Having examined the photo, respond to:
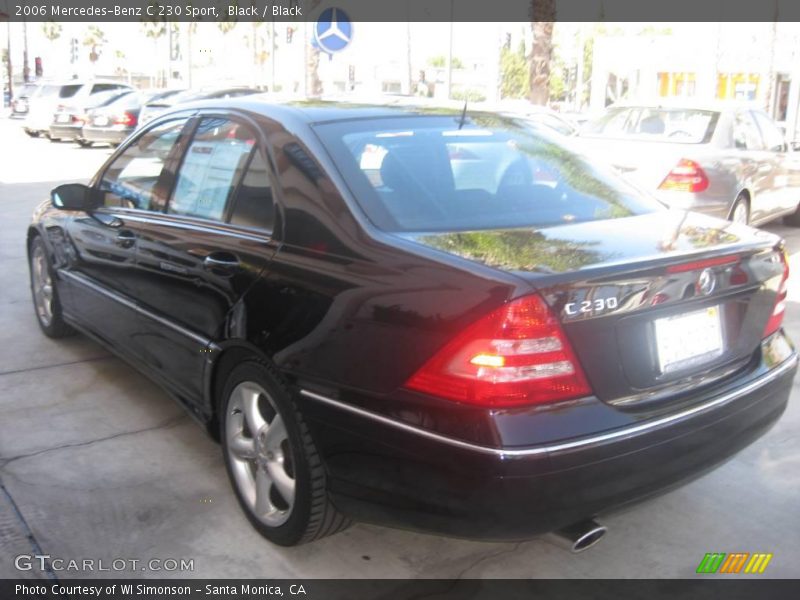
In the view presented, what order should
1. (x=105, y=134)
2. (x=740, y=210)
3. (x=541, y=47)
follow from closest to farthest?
(x=740, y=210) < (x=541, y=47) < (x=105, y=134)

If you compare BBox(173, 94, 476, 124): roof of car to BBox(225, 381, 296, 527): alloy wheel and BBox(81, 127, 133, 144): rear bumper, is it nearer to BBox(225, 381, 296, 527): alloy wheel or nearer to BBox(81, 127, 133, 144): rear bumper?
BBox(225, 381, 296, 527): alloy wheel

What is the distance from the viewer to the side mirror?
15.2 feet

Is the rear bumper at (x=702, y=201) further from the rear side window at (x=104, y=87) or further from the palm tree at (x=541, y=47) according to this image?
the rear side window at (x=104, y=87)

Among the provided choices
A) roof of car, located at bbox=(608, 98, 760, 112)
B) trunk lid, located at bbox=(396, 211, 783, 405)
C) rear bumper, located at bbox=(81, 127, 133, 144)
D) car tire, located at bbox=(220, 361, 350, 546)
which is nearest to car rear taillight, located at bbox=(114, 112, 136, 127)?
rear bumper, located at bbox=(81, 127, 133, 144)

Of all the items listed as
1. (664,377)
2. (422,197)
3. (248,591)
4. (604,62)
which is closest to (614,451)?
(664,377)

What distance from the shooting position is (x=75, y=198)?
182 inches

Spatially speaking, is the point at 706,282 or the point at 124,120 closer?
the point at 706,282

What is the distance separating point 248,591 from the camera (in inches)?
116

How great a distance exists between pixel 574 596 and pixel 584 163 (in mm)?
1836

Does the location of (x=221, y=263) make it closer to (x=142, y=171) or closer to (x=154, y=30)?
(x=142, y=171)

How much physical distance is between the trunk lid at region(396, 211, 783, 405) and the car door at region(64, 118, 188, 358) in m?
1.89

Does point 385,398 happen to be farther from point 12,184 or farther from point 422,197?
point 12,184

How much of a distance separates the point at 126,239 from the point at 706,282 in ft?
8.89

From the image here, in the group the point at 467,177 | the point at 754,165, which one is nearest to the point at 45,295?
the point at 467,177
